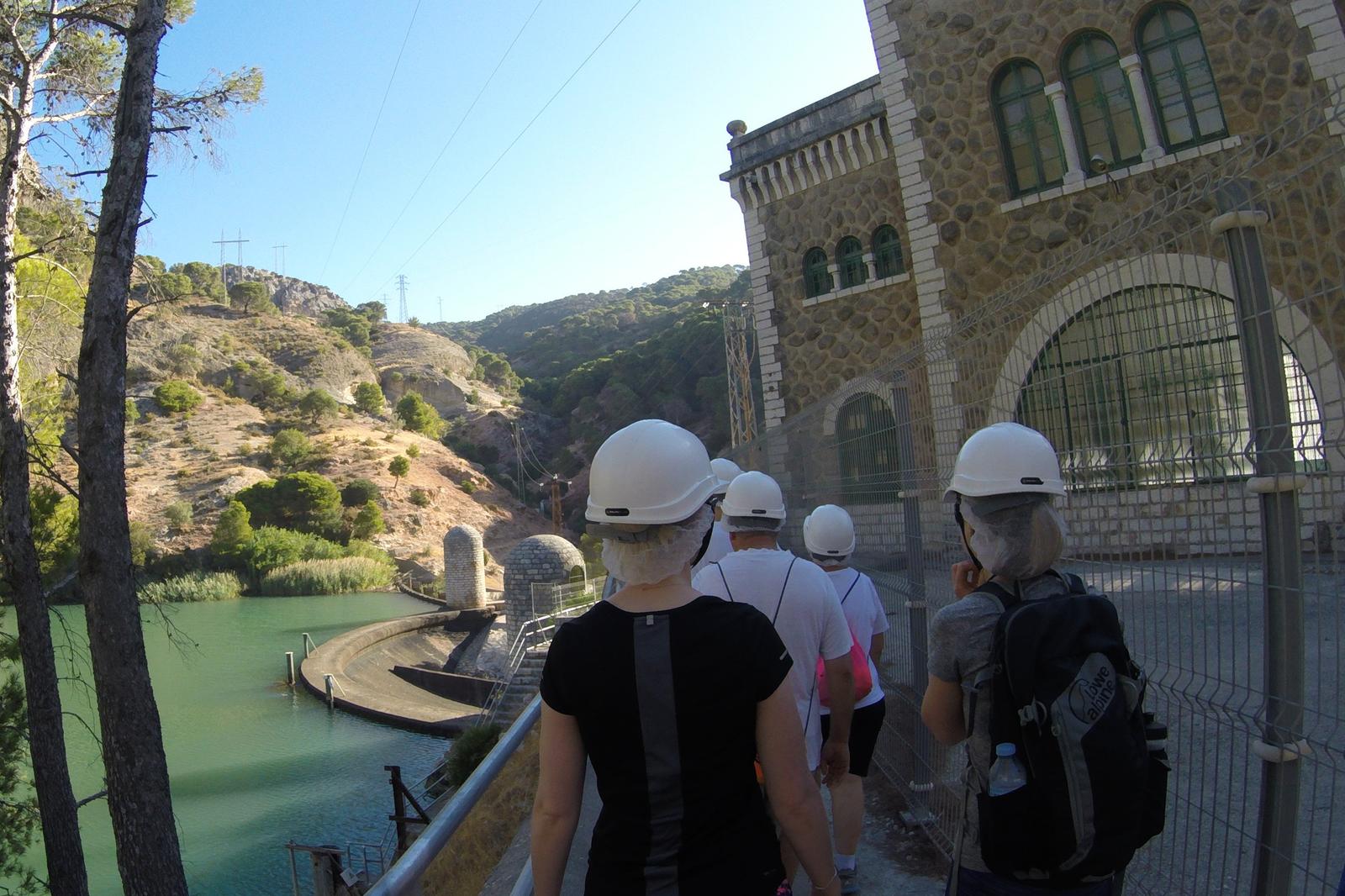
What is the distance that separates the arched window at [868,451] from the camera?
174 inches

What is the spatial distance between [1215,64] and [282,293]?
12977 centimetres

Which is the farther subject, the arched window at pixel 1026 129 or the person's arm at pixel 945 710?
the arched window at pixel 1026 129

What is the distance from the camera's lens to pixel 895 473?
4.34m

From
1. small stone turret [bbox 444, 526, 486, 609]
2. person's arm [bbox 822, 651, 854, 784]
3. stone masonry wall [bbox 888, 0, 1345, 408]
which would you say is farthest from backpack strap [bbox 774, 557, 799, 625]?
small stone turret [bbox 444, 526, 486, 609]

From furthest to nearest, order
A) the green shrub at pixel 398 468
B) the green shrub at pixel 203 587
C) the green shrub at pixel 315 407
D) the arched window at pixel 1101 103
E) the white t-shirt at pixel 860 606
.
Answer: the green shrub at pixel 315 407 → the green shrub at pixel 398 468 → the green shrub at pixel 203 587 → the arched window at pixel 1101 103 → the white t-shirt at pixel 860 606

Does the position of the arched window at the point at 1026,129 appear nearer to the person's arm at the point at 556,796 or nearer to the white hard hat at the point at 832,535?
the white hard hat at the point at 832,535

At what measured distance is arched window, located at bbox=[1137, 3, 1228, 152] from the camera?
440 inches

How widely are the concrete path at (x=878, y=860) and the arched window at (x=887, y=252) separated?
11.7 m

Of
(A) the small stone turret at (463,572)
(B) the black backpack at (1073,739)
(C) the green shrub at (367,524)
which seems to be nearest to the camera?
(B) the black backpack at (1073,739)

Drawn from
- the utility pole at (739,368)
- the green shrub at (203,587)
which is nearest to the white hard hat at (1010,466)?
the utility pole at (739,368)

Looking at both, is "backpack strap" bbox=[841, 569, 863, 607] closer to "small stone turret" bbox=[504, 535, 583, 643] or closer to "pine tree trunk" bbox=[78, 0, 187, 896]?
"pine tree trunk" bbox=[78, 0, 187, 896]

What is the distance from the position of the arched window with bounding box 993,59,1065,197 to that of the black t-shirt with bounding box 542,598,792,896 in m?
12.3

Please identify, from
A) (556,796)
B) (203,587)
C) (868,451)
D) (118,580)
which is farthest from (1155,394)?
(203,587)

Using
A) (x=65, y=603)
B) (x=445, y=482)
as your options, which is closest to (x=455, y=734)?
(x=65, y=603)
